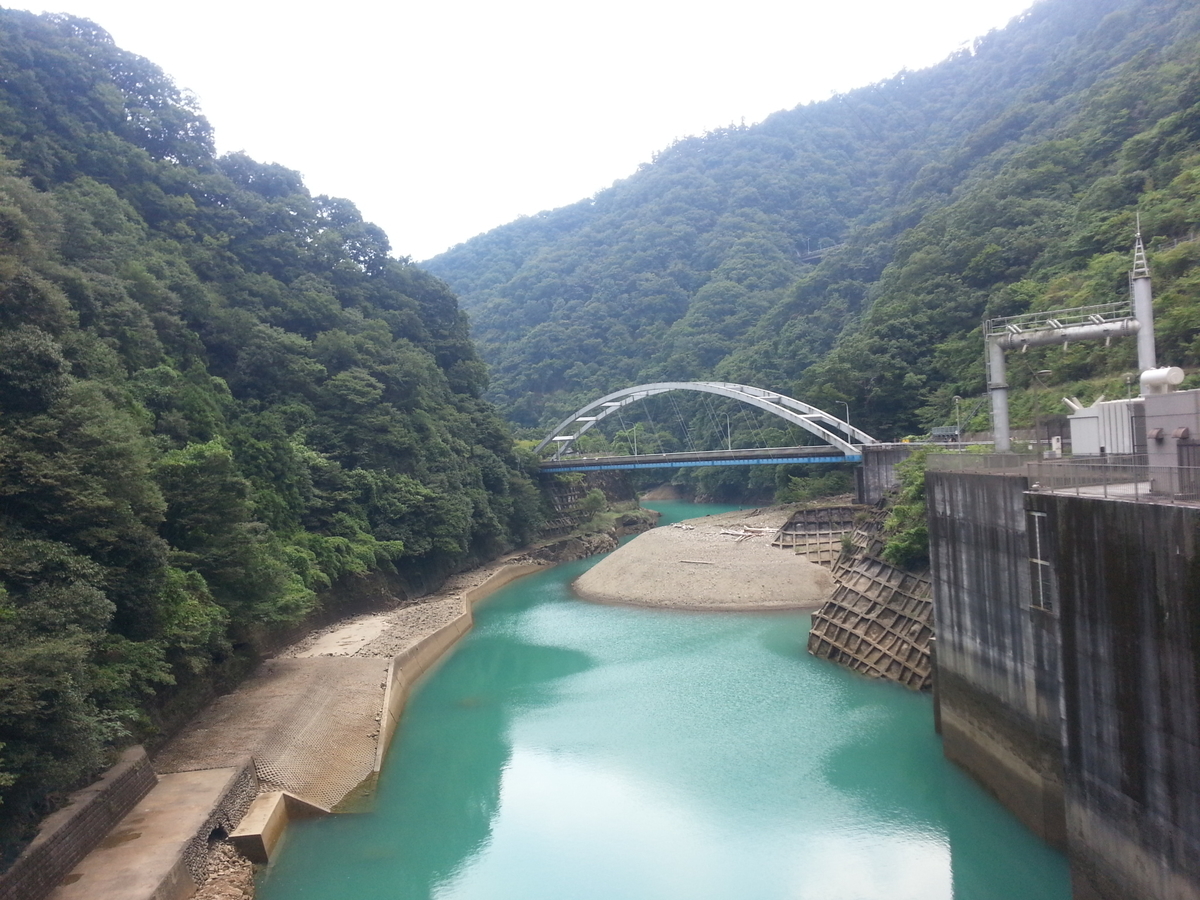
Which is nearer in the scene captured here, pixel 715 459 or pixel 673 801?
pixel 673 801

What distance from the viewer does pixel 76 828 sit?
11.7m

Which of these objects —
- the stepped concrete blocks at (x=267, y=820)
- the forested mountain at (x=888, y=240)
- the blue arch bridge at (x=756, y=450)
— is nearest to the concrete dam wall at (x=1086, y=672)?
the stepped concrete blocks at (x=267, y=820)

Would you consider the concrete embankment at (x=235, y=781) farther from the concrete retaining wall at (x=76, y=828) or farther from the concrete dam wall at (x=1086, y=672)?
the concrete dam wall at (x=1086, y=672)

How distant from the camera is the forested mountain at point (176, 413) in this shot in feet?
45.2

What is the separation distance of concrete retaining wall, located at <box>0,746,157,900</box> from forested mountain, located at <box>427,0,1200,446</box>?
3161cm

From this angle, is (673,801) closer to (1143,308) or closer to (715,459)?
(1143,308)

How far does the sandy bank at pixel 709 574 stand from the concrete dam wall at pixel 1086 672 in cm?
1560

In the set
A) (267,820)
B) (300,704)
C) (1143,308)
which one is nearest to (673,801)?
(267,820)

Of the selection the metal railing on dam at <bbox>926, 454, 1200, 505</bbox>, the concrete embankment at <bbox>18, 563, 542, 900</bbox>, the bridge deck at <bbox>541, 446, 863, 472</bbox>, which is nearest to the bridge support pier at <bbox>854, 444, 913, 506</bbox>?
the bridge deck at <bbox>541, 446, 863, 472</bbox>

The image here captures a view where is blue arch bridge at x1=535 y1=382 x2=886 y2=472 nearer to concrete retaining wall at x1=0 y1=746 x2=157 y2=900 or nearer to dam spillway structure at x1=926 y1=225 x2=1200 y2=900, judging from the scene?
dam spillway structure at x1=926 y1=225 x2=1200 y2=900

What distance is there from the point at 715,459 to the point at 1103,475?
128 ft

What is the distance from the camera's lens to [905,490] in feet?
84.3

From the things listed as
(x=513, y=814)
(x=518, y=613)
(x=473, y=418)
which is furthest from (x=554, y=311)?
(x=513, y=814)

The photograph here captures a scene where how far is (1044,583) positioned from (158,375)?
86.8ft
